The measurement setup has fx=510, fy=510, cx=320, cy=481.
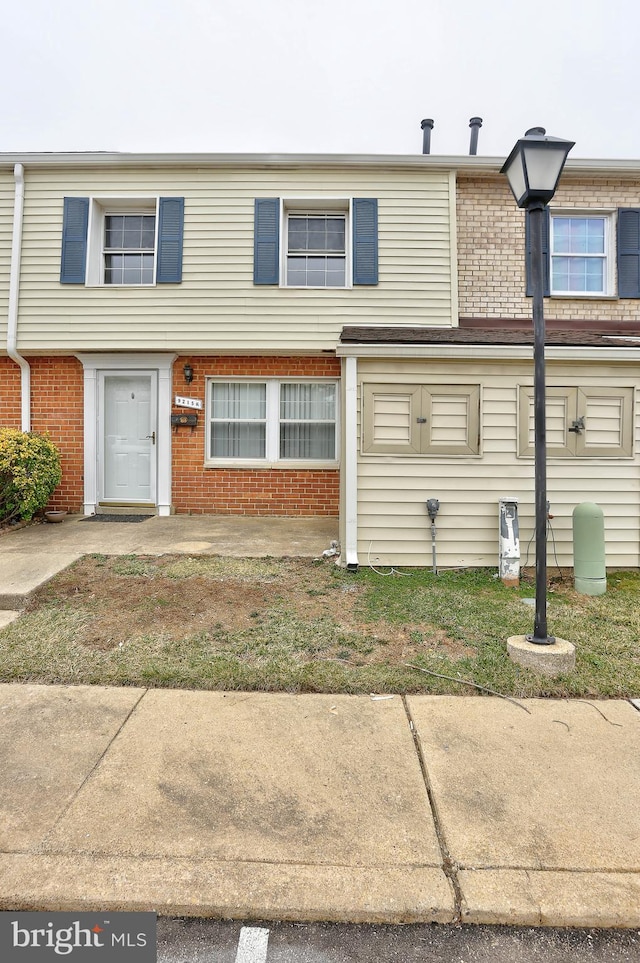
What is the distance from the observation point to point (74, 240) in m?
8.34

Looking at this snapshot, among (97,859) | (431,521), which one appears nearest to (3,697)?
(97,859)

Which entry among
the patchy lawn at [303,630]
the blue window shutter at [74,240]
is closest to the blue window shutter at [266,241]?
the blue window shutter at [74,240]

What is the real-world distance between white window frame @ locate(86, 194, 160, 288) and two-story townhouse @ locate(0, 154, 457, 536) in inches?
1.2

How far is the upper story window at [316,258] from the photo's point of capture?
8.62 m

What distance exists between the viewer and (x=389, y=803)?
2158 millimetres

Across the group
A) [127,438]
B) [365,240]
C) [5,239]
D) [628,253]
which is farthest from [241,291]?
[628,253]

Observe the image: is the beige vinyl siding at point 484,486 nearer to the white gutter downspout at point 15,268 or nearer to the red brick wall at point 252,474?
the red brick wall at point 252,474

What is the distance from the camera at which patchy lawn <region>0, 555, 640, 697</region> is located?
3.26 meters

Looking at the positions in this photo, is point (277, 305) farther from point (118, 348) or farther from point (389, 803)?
point (389, 803)

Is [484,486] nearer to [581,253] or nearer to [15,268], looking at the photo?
[581,253]

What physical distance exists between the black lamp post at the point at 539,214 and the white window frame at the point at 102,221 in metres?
6.46

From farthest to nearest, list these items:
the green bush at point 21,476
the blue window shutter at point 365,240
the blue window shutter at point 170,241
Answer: the blue window shutter at point 170,241 < the blue window shutter at point 365,240 < the green bush at point 21,476

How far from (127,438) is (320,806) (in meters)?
7.70

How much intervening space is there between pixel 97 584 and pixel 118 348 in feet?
15.6
